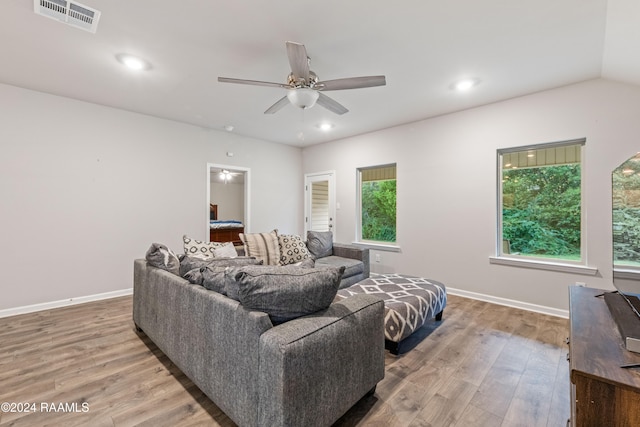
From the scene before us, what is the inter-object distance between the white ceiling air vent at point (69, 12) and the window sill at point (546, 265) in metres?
4.76

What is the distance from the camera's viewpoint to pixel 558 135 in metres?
3.15

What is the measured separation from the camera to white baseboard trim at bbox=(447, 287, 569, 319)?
10.3 ft

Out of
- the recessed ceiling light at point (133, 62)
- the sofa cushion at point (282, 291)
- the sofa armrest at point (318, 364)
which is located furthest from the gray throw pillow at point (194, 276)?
the recessed ceiling light at point (133, 62)

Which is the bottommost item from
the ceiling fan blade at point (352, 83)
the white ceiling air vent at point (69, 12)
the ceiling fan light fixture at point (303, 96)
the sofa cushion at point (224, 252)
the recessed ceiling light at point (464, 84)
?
the sofa cushion at point (224, 252)

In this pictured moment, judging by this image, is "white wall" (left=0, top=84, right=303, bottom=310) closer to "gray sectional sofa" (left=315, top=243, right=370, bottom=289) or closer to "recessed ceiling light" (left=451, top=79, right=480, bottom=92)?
"gray sectional sofa" (left=315, top=243, right=370, bottom=289)

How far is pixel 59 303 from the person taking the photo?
3.40 m

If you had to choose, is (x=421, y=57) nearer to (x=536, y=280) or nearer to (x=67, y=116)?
(x=536, y=280)

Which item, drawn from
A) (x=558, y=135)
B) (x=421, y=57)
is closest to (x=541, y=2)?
(x=421, y=57)

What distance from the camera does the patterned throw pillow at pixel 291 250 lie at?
145 inches

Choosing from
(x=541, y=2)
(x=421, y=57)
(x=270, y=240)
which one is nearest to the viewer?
(x=541, y=2)

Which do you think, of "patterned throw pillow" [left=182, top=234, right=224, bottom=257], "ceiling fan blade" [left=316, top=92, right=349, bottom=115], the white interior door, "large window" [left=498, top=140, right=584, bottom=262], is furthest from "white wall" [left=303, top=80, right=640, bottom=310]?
"patterned throw pillow" [left=182, top=234, right=224, bottom=257]

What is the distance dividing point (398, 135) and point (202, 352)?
4.19 m

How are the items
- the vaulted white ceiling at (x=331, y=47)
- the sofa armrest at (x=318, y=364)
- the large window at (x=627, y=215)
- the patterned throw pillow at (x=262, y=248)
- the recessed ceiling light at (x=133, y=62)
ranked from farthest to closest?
the patterned throw pillow at (x=262, y=248)
the recessed ceiling light at (x=133, y=62)
the vaulted white ceiling at (x=331, y=47)
the large window at (x=627, y=215)
the sofa armrest at (x=318, y=364)

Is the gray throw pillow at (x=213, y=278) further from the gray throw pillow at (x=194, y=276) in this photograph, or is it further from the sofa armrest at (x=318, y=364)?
the sofa armrest at (x=318, y=364)
